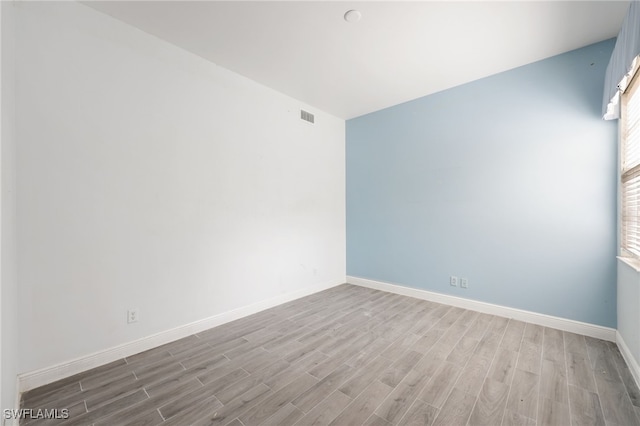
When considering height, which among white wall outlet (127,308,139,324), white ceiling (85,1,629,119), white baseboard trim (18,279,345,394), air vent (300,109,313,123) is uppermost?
white ceiling (85,1,629,119)

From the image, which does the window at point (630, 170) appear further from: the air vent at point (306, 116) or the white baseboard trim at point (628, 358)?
the air vent at point (306, 116)

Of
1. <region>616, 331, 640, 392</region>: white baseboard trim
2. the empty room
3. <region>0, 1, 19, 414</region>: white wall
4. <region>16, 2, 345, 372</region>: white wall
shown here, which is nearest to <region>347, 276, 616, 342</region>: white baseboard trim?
the empty room

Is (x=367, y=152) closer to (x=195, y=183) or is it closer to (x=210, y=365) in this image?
(x=195, y=183)

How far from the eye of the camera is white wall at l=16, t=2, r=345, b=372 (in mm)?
1904

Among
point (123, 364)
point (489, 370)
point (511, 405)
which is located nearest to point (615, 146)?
point (489, 370)

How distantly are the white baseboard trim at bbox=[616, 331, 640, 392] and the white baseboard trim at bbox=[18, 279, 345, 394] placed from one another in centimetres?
336

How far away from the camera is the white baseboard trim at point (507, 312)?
103 inches

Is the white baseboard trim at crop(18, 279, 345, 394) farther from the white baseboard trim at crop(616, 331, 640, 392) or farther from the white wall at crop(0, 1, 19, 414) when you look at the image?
the white baseboard trim at crop(616, 331, 640, 392)

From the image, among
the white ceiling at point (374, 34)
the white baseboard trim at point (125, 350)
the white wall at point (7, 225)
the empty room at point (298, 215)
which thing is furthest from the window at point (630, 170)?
the white wall at point (7, 225)

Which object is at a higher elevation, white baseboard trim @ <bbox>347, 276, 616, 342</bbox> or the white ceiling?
the white ceiling

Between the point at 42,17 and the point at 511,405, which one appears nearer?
the point at 511,405

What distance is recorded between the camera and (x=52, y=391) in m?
1.83

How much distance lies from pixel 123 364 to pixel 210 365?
727mm

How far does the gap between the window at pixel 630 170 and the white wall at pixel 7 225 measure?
4.23 meters
